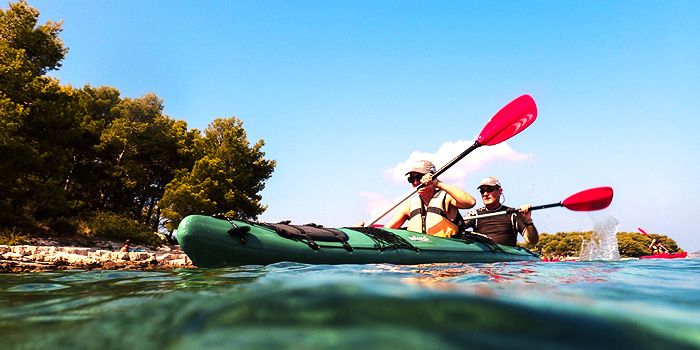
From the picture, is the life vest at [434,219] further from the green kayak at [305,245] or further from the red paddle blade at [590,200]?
the red paddle blade at [590,200]

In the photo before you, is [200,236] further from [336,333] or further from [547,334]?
[547,334]

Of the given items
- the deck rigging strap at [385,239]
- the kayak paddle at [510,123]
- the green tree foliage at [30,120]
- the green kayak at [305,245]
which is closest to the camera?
the green kayak at [305,245]

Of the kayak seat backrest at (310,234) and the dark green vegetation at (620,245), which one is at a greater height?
the dark green vegetation at (620,245)

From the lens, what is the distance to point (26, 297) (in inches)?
89.6

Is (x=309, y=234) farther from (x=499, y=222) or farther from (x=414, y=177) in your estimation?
(x=499, y=222)

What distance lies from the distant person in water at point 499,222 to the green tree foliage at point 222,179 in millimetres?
17078

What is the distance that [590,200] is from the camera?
850 cm

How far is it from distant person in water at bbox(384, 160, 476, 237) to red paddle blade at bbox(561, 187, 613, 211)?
2.84 m

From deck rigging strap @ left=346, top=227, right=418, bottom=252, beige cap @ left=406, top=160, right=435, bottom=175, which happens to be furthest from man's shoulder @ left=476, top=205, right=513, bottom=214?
deck rigging strap @ left=346, top=227, right=418, bottom=252

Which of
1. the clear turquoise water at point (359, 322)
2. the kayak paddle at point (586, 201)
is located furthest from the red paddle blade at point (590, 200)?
the clear turquoise water at point (359, 322)

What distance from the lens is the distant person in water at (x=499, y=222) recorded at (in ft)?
27.5

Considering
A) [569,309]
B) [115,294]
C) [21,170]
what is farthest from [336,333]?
[21,170]

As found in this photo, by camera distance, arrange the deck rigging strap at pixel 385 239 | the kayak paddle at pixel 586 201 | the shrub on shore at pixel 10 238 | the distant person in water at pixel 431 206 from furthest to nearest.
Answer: the shrub on shore at pixel 10 238, the kayak paddle at pixel 586 201, the distant person in water at pixel 431 206, the deck rigging strap at pixel 385 239

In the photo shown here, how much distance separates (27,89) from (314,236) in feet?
51.6
